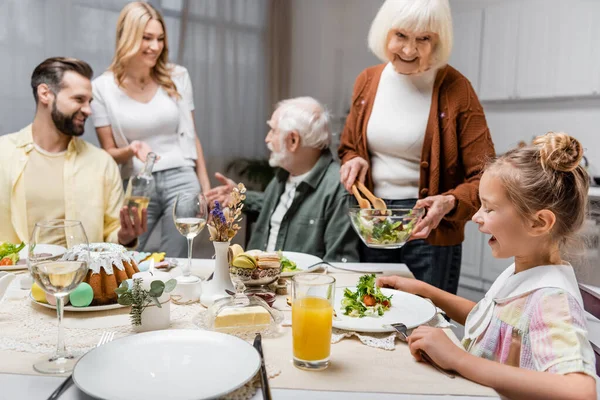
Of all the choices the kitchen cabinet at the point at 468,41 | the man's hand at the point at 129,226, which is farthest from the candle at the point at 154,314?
the kitchen cabinet at the point at 468,41

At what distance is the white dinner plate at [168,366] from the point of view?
78cm

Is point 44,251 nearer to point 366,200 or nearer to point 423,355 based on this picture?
point 423,355

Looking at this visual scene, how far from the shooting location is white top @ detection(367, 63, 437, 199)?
1958 millimetres

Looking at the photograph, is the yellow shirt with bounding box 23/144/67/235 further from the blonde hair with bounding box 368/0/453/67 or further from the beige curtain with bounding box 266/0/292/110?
the beige curtain with bounding box 266/0/292/110

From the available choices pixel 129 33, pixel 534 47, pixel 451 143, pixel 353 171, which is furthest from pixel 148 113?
pixel 534 47

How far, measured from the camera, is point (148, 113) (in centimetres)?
259

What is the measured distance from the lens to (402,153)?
1990 millimetres

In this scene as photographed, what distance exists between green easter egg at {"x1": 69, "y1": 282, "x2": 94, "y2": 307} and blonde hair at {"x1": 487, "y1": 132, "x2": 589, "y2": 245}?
90cm

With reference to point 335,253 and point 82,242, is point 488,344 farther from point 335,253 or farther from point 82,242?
point 335,253

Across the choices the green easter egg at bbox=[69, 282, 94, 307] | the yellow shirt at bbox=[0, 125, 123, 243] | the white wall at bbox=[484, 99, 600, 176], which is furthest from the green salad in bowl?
the white wall at bbox=[484, 99, 600, 176]

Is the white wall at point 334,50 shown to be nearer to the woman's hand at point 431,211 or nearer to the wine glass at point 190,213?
the woman's hand at point 431,211

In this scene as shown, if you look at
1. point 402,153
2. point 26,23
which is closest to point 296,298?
point 402,153

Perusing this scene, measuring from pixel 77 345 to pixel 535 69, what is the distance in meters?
3.68

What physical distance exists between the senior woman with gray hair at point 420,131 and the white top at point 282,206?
0.41 m
